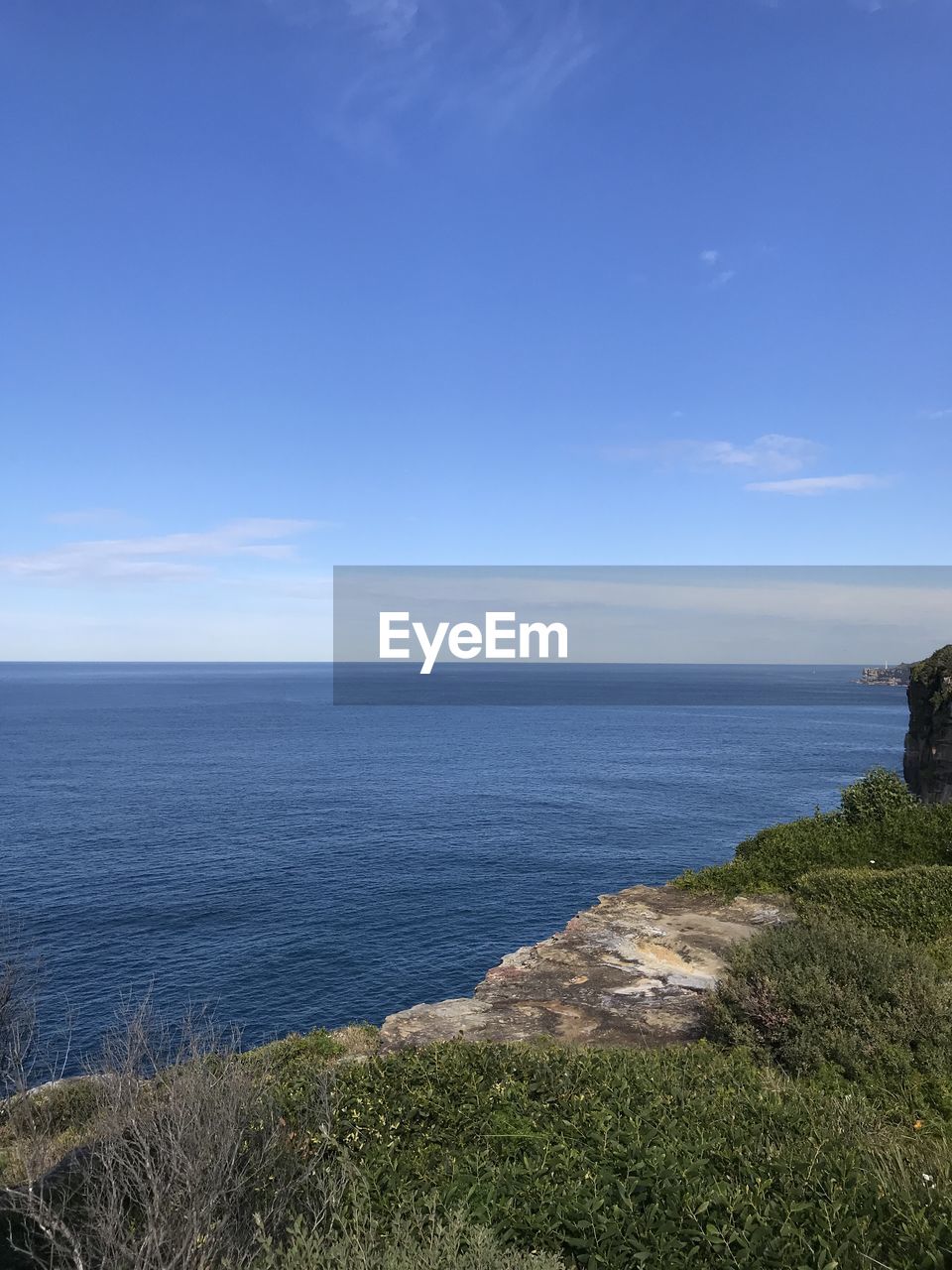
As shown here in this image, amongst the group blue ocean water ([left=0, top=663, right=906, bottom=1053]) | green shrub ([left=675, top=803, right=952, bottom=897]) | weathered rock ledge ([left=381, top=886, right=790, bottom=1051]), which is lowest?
blue ocean water ([left=0, top=663, right=906, bottom=1053])

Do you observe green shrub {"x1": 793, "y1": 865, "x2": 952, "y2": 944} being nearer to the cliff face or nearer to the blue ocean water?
the blue ocean water

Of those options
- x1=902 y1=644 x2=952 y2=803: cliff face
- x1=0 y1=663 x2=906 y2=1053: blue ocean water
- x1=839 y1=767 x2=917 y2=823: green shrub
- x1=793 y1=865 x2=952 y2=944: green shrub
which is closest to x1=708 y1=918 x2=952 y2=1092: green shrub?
x1=793 y1=865 x2=952 y2=944: green shrub

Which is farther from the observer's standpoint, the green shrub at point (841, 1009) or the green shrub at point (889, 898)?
the green shrub at point (889, 898)

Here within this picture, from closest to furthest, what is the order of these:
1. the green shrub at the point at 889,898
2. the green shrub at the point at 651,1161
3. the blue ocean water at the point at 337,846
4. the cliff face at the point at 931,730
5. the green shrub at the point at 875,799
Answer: the green shrub at the point at 651,1161
the green shrub at the point at 889,898
the green shrub at the point at 875,799
the blue ocean water at the point at 337,846
the cliff face at the point at 931,730

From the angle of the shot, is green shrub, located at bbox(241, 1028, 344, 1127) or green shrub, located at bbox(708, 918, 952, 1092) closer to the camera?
green shrub, located at bbox(241, 1028, 344, 1127)

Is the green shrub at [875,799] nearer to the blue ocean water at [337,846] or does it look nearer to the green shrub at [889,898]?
Result: the green shrub at [889,898]

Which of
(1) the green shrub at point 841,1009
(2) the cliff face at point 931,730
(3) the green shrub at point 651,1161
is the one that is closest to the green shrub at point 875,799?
(1) the green shrub at point 841,1009

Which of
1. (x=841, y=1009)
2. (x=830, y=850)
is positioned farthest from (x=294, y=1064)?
(x=830, y=850)
